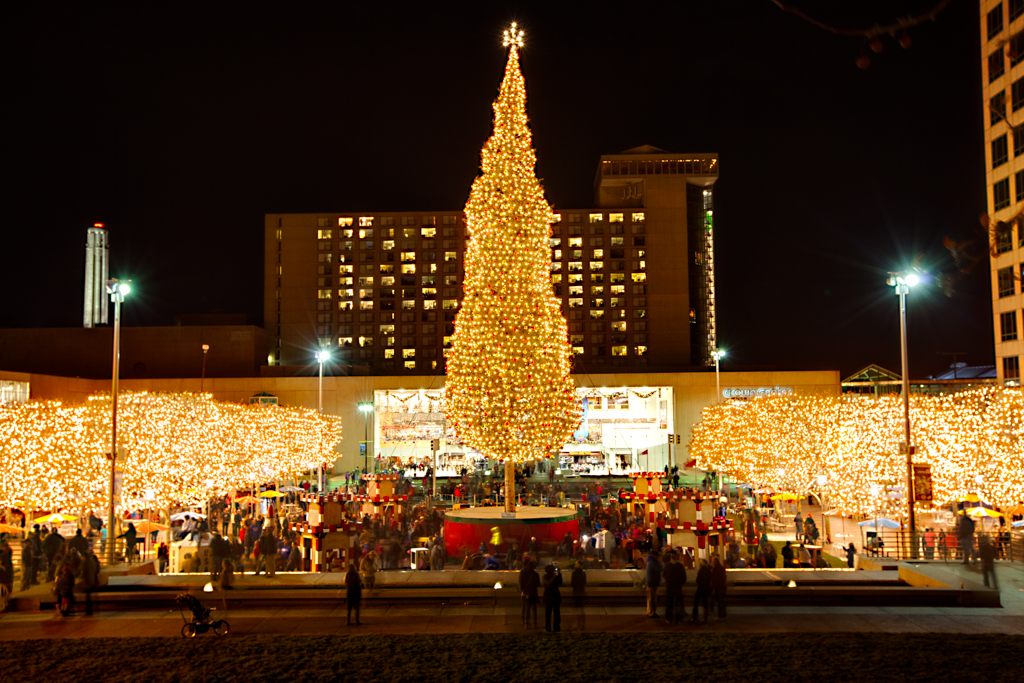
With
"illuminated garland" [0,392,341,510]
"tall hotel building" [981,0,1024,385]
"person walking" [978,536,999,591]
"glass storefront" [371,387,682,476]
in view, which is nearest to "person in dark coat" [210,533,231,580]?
"illuminated garland" [0,392,341,510]

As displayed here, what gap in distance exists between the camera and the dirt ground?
1164cm

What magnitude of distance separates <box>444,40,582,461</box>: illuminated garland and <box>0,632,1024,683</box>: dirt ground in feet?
33.8

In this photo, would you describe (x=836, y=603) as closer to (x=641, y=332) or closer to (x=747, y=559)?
(x=747, y=559)

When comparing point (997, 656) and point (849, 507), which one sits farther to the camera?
point (849, 507)

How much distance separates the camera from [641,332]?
12038cm

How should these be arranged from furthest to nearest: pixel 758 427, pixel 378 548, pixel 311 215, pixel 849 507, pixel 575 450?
pixel 311 215, pixel 575 450, pixel 758 427, pixel 849 507, pixel 378 548

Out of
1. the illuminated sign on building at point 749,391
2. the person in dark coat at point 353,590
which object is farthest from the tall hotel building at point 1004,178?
the person in dark coat at point 353,590

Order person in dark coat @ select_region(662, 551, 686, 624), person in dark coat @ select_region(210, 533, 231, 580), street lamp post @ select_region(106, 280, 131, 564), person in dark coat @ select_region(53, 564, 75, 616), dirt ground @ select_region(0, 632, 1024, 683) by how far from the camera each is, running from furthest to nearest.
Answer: street lamp post @ select_region(106, 280, 131, 564) → person in dark coat @ select_region(210, 533, 231, 580) → person in dark coat @ select_region(53, 564, 75, 616) → person in dark coat @ select_region(662, 551, 686, 624) → dirt ground @ select_region(0, 632, 1024, 683)

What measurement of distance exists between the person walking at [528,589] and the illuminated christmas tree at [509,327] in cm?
924

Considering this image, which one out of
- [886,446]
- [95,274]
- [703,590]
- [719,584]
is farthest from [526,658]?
[95,274]

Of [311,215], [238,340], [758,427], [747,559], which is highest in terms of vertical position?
[311,215]

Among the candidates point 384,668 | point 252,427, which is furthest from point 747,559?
point 252,427

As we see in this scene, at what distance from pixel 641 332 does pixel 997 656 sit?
109 m

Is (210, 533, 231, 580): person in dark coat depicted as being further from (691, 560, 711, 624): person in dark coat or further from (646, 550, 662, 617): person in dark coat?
(691, 560, 711, 624): person in dark coat
